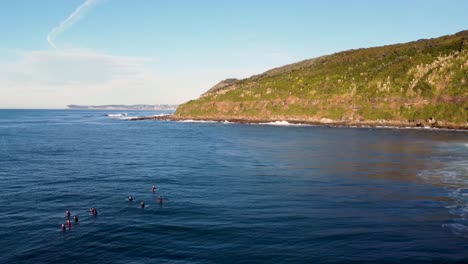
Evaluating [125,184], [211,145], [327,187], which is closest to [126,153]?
→ [211,145]

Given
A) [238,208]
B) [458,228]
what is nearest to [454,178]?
[458,228]

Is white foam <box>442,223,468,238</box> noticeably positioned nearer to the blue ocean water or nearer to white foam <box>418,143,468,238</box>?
white foam <box>418,143,468,238</box>

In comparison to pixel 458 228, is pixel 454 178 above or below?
above

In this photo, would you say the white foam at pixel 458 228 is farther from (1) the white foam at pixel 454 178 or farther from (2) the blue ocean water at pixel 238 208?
(2) the blue ocean water at pixel 238 208

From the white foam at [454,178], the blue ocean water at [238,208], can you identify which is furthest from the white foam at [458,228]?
the blue ocean water at [238,208]

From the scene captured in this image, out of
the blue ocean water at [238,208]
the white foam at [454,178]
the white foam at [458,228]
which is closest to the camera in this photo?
the blue ocean water at [238,208]

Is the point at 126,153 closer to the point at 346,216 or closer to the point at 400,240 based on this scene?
the point at 346,216

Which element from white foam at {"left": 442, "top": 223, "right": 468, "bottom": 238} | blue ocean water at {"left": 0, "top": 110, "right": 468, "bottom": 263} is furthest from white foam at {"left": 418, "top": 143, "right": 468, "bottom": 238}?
blue ocean water at {"left": 0, "top": 110, "right": 468, "bottom": 263}

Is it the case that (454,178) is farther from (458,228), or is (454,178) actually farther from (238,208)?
(238,208)
